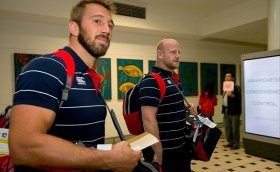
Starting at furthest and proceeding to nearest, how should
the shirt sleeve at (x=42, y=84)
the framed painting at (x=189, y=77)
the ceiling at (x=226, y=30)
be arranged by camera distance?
1. the framed painting at (x=189, y=77)
2. the ceiling at (x=226, y=30)
3. the shirt sleeve at (x=42, y=84)

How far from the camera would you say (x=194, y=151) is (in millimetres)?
2088

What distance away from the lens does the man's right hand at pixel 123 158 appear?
2.74 feet

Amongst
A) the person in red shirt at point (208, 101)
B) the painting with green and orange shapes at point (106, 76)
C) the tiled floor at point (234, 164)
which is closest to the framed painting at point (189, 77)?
the person in red shirt at point (208, 101)

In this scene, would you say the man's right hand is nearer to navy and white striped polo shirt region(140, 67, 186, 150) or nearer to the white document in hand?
the white document in hand

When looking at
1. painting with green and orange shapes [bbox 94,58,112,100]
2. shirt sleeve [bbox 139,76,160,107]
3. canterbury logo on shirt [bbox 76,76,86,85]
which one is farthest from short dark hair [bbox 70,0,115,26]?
painting with green and orange shapes [bbox 94,58,112,100]

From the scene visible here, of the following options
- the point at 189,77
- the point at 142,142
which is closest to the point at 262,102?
the point at 142,142

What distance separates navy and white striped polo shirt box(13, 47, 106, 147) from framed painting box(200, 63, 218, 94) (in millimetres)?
6634

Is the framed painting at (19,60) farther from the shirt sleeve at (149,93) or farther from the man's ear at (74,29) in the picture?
the man's ear at (74,29)

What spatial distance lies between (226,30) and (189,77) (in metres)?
1.66

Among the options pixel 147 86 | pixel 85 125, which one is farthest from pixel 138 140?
pixel 147 86

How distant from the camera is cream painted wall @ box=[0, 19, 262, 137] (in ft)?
15.4

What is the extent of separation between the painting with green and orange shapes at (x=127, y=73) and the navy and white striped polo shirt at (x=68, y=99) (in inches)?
189

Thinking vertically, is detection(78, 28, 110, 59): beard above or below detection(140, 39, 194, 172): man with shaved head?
above

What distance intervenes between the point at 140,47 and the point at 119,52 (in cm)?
63
